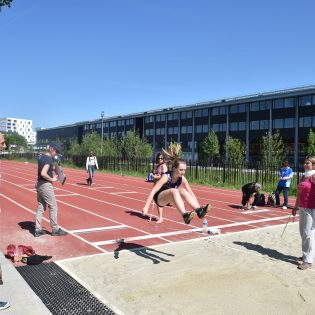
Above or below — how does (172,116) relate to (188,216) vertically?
above

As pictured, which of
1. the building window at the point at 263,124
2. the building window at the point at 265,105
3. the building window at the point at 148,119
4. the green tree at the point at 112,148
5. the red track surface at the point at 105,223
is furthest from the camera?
the building window at the point at 148,119

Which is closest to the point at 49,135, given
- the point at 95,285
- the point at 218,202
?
the point at 218,202

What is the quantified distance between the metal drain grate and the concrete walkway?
0.16m

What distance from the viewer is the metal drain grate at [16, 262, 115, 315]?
4702mm

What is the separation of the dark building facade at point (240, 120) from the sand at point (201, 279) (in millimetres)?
42525

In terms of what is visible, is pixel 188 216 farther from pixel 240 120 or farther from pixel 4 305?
pixel 240 120

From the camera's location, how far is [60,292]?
5230mm

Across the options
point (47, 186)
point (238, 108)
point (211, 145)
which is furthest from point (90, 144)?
point (47, 186)

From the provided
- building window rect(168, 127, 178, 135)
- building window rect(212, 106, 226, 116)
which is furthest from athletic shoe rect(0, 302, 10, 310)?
building window rect(168, 127, 178, 135)

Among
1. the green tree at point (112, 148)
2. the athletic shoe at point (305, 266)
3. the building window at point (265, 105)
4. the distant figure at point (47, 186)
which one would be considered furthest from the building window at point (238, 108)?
the athletic shoe at point (305, 266)

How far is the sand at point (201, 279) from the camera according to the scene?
4852mm

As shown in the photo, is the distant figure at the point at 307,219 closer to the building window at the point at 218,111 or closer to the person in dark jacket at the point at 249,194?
the person in dark jacket at the point at 249,194

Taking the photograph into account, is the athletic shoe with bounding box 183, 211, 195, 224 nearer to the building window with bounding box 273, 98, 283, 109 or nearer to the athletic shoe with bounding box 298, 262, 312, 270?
the athletic shoe with bounding box 298, 262, 312, 270

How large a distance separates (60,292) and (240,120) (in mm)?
59714
